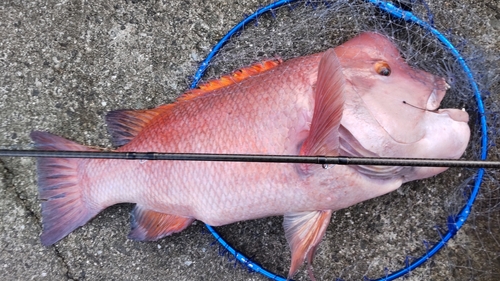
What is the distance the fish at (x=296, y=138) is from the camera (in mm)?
1299

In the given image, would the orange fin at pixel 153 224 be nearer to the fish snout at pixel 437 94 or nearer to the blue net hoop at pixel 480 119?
the blue net hoop at pixel 480 119

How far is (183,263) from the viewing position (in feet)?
6.12

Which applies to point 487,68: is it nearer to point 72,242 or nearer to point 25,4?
point 72,242

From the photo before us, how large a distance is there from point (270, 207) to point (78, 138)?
3.31ft

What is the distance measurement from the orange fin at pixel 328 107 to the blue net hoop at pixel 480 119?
0.54m

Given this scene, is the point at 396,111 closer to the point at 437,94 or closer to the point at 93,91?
the point at 437,94

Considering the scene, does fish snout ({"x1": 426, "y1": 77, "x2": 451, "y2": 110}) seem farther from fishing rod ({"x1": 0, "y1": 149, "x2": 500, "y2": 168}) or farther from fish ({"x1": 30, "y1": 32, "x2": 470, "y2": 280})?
fishing rod ({"x1": 0, "y1": 149, "x2": 500, "y2": 168})

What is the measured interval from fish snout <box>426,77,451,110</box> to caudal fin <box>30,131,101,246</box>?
1272 mm

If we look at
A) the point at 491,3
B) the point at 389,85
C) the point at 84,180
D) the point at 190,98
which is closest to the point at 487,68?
the point at 491,3

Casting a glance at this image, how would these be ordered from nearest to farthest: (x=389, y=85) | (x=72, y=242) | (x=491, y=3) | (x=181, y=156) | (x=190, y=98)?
(x=181, y=156) → (x=389, y=85) → (x=190, y=98) → (x=491, y=3) → (x=72, y=242)

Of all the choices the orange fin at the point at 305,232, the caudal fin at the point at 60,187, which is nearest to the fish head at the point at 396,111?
the orange fin at the point at 305,232

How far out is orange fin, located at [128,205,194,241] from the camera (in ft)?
5.19

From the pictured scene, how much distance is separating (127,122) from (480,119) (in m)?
1.35

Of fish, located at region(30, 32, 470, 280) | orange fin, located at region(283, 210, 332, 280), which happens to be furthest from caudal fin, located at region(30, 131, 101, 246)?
orange fin, located at region(283, 210, 332, 280)
